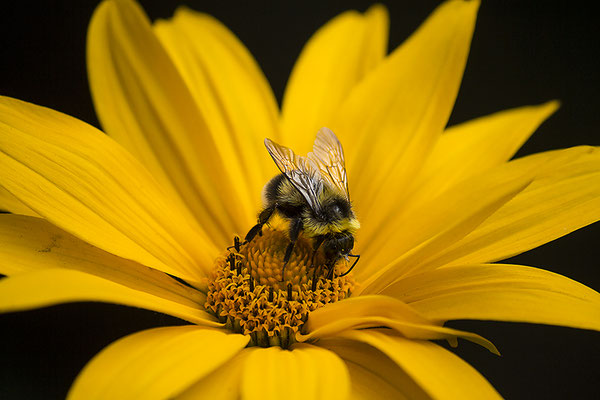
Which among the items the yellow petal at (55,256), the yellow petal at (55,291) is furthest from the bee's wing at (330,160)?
the yellow petal at (55,291)

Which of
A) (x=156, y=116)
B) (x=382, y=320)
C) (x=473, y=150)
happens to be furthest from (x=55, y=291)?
(x=473, y=150)

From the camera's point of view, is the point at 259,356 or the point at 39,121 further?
the point at 39,121

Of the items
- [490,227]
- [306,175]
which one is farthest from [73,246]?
[490,227]

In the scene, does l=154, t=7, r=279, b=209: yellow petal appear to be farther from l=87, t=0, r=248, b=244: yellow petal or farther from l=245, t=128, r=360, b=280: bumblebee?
l=245, t=128, r=360, b=280: bumblebee

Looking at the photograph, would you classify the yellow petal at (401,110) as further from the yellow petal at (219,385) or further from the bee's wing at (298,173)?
the yellow petal at (219,385)

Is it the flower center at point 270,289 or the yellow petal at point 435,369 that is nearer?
the yellow petal at point 435,369

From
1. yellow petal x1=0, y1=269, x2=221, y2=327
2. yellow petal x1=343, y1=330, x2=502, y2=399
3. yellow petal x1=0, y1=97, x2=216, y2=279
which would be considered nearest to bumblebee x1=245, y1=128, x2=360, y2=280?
yellow petal x1=0, y1=97, x2=216, y2=279

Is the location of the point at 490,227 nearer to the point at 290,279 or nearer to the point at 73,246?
the point at 290,279
